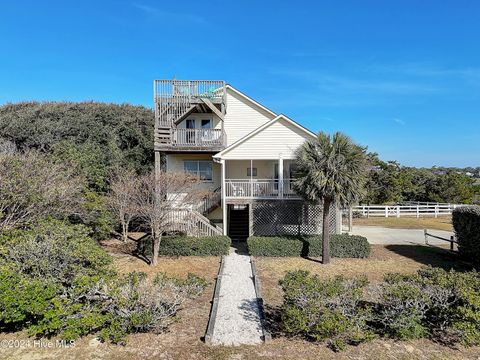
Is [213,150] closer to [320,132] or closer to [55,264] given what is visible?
[320,132]

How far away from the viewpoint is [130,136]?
26.1 meters

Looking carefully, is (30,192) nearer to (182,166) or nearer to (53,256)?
(53,256)

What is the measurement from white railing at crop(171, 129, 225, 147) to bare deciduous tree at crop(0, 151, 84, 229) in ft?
22.7

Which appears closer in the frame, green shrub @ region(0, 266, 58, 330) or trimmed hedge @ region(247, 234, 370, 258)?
green shrub @ region(0, 266, 58, 330)

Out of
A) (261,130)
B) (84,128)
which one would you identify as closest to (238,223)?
(261,130)

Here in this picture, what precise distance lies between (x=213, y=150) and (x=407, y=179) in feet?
107

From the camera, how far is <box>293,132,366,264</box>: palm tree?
12.7m

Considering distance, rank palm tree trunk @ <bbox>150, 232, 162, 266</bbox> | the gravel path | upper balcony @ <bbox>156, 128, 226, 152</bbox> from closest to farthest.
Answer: the gravel path, palm tree trunk @ <bbox>150, 232, 162, 266</bbox>, upper balcony @ <bbox>156, 128, 226, 152</bbox>

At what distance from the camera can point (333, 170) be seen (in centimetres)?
1270

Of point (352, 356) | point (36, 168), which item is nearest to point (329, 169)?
point (352, 356)

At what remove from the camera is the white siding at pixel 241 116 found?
20.2 meters

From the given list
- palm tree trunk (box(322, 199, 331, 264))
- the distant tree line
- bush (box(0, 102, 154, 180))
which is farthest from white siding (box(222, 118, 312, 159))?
the distant tree line

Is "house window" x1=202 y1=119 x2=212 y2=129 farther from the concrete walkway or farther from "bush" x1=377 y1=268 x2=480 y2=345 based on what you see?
"bush" x1=377 y1=268 x2=480 y2=345

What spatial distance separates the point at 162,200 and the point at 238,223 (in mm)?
7232
